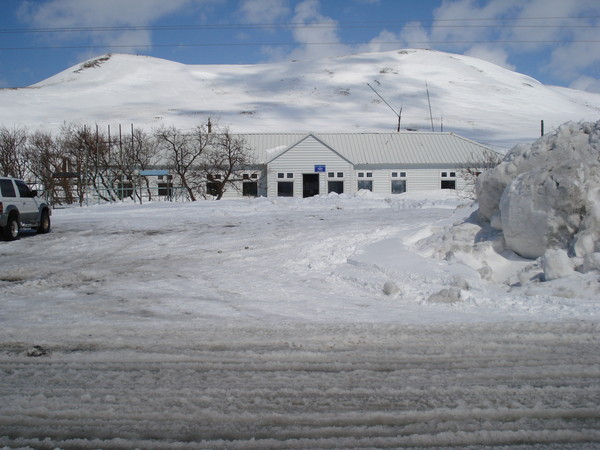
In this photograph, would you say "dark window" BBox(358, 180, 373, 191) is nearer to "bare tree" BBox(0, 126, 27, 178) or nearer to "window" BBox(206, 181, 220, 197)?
"window" BBox(206, 181, 220, 197)

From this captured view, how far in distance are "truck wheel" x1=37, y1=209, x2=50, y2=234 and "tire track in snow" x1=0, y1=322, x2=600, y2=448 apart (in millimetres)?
12315

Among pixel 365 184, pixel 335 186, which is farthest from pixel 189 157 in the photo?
pixel 365 184

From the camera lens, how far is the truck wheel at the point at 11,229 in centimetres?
1446

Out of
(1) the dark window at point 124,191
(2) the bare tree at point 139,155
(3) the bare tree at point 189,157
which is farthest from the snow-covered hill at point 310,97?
(1) the dark window at point 124,191

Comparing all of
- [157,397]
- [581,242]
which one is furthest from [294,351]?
[581,242]

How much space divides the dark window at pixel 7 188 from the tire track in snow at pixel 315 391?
10961 mm

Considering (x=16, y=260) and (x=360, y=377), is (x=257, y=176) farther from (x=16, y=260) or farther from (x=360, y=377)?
(x=360, y=377)

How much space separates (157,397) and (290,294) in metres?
4.16

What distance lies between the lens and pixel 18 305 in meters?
7.36

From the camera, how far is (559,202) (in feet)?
27.7

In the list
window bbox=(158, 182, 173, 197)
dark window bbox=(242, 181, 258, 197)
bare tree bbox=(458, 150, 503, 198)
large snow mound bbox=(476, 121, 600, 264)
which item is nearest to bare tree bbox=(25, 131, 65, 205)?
window bbox=(158, 182, 173, 197)

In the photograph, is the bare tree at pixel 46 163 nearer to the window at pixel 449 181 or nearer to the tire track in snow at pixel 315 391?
the window at pixel 449 181

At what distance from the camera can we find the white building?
4534cm

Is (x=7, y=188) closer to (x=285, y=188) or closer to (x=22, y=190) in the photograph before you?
(x=22, y=190)
